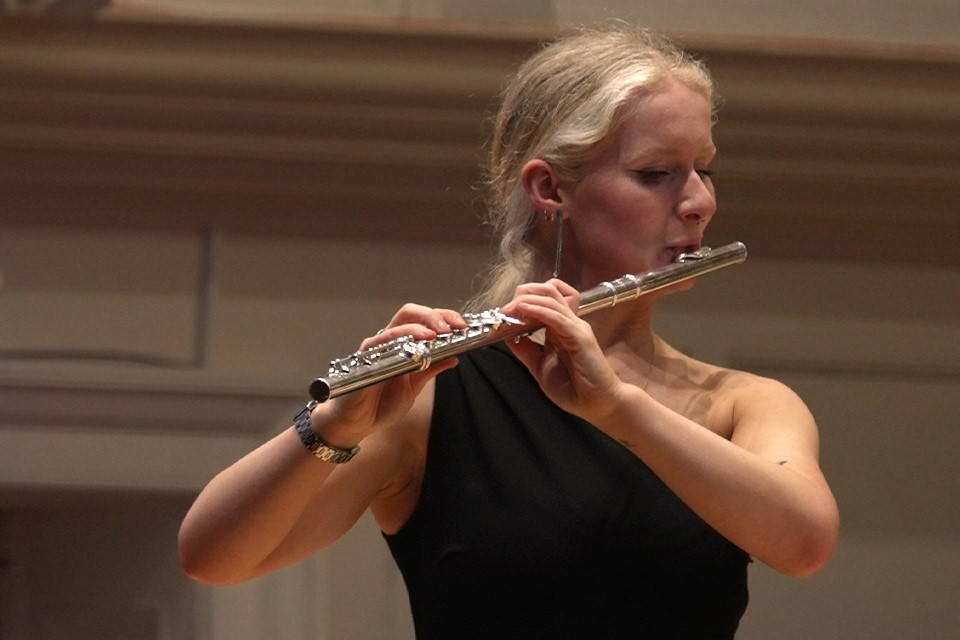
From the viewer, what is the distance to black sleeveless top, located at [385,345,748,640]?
1.43 meters

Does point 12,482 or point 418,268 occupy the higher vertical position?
point 418,268

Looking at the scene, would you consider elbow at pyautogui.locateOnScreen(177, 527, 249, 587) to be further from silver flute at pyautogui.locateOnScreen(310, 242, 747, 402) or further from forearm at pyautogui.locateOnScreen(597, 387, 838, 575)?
forearm at pyautogui.locateOnScreen(597, 387, 838, 575)

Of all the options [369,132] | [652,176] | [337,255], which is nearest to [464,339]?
[652,176]

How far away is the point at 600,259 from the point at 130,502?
4.21 ft

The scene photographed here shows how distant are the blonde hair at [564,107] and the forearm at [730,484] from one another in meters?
0.32

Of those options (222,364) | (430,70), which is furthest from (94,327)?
(430,70)

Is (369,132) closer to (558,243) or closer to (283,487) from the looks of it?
(558,243)

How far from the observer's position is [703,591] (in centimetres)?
144

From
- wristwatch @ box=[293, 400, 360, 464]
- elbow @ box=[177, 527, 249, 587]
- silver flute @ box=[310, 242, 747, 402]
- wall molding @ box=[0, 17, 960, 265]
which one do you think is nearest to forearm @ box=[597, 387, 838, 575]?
silver flute @ box=[310, 242, 747, 402]

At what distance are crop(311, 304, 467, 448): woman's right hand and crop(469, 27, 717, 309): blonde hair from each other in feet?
0.70

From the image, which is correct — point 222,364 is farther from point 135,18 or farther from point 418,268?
point 135,18

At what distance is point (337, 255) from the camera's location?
2613mm

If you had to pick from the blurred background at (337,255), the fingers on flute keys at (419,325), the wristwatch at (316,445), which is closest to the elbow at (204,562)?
A: the wristwatch at (316,445)

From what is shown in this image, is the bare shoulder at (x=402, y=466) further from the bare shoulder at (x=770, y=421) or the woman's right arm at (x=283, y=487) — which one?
the bare shoulder at (x=770, y=421)
